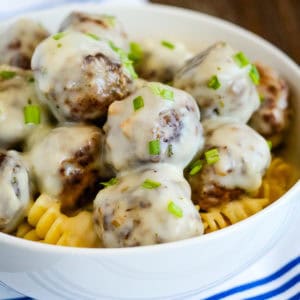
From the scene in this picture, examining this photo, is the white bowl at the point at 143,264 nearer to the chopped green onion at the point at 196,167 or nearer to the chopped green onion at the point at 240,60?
the chopped green onion at the point at 196,167

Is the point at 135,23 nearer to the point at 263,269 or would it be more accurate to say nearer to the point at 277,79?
the point at 277,79

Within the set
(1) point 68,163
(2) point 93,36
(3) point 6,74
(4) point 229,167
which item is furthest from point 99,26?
(4) point 229,167

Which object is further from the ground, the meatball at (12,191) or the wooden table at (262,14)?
the meatball at (12,191)

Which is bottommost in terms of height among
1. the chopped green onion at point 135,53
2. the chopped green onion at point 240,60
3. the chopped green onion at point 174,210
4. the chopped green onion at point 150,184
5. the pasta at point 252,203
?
the pasta at point 252,203

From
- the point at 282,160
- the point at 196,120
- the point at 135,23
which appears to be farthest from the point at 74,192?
→ the point at 135,23

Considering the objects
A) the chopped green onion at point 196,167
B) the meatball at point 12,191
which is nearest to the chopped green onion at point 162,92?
the chopped green onion at point 196,167

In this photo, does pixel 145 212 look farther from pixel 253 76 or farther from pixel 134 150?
pixel 253 76

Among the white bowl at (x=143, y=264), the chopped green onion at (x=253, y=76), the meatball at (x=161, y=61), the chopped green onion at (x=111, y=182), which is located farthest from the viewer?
the meatball at (x=161, y=61)

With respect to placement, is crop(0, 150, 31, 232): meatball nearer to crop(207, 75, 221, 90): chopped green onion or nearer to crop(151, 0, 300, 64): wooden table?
crop(207, 75, 221, 90): chopped green onion
